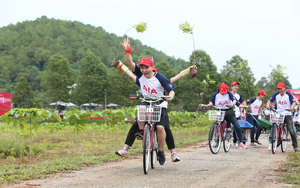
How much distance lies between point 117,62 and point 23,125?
2.80 m

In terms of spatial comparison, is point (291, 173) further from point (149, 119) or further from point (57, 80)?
point (57, 80)

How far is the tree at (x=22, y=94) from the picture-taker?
5247cm

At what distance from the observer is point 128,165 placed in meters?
6.32

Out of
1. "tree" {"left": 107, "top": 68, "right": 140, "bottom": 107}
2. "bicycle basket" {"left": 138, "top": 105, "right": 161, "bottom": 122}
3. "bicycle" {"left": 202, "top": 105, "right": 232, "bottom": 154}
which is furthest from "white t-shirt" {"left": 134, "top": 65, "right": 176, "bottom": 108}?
"tree" {"left": 107, "top": 68, "right": 140, "bottom": 107}

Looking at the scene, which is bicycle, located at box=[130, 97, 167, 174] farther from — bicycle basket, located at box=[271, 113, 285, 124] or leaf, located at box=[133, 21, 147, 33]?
bicycle basket, located at box=[271, 113, 285, 124]

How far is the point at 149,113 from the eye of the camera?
206 inches

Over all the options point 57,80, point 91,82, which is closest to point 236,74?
point 91,82

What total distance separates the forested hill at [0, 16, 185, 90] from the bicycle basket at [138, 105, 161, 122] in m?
114

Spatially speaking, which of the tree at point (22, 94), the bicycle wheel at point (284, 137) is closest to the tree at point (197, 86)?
the tree at point (22, 94)

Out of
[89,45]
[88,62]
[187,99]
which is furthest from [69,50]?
[187,99]

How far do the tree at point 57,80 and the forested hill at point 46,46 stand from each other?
63124 mm

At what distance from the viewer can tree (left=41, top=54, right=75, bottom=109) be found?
53781mm

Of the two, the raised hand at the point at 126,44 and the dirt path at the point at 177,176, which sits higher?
the raised hand at the point at 126,44

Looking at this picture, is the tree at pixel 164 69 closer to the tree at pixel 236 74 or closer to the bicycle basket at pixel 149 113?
the tree at pixel 236 74
